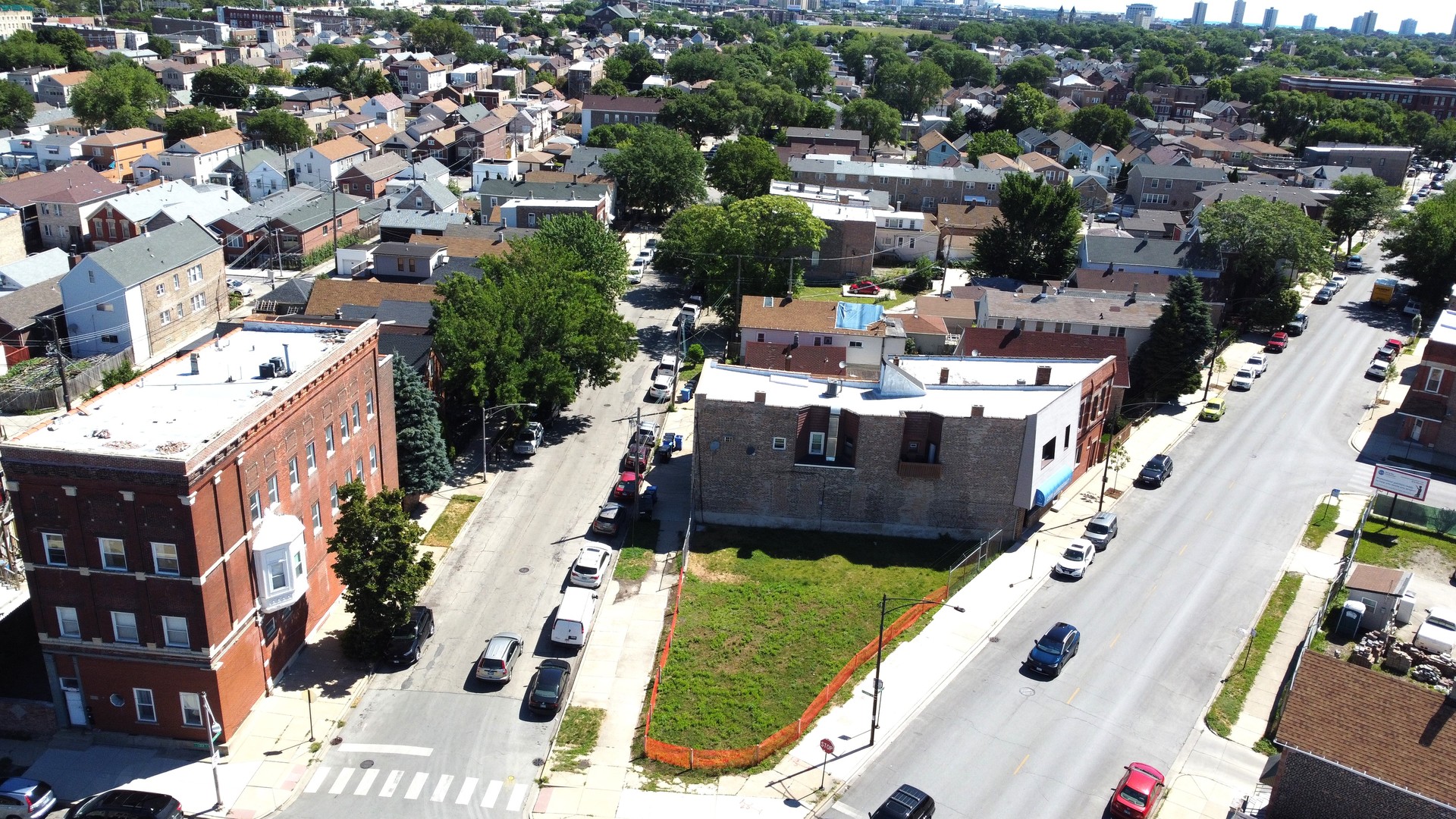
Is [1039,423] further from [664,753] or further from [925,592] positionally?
[664,753]

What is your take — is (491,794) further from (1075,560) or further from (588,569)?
(1075,560)

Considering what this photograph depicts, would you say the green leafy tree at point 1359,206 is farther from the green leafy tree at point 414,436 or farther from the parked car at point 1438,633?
the green leafy tree at point 414,436

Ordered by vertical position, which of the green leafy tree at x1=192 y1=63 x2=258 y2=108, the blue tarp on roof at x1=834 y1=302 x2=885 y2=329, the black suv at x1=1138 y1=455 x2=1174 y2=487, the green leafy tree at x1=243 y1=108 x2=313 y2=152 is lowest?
the black suv at x1=1138 y1=455 x2=1174 y2=487

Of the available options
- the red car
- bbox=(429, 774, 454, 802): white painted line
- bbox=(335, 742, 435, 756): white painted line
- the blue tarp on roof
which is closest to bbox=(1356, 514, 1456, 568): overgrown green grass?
the red car

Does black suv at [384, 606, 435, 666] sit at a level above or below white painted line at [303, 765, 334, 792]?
above

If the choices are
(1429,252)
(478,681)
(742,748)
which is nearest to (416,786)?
(478,681)

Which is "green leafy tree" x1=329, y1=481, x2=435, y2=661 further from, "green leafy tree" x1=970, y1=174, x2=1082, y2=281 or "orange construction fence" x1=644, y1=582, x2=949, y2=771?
"green leafy tree" x1=970, y1=174, x2=1082, y2=281
